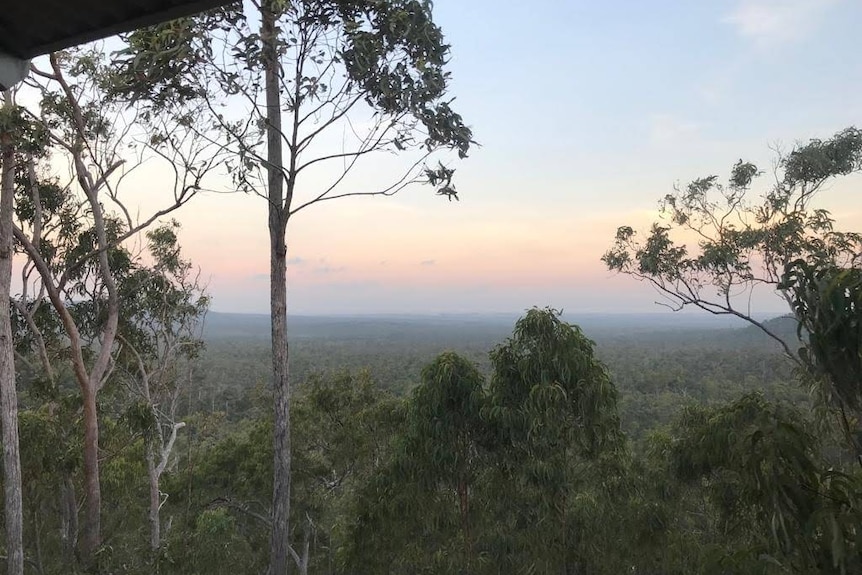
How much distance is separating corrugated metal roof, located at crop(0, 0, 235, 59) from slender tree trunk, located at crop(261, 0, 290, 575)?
3492 mm

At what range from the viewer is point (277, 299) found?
5.44m

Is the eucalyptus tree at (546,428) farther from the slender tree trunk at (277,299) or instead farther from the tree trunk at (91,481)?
the tree trunk at (91,481)

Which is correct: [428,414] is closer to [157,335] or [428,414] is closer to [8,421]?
[8,421]

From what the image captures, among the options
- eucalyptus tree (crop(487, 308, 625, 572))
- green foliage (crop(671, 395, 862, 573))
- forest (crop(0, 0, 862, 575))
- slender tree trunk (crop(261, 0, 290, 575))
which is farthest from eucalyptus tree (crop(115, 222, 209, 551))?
green foliage (crop(671, 395, 862, 573))

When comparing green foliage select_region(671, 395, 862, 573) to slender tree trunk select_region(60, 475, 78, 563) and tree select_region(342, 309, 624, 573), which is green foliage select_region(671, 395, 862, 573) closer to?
tree select_region(342, 309, 624, 573)

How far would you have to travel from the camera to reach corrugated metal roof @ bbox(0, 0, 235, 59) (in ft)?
5.68

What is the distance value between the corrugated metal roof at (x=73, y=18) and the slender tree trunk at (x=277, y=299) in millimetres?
3492

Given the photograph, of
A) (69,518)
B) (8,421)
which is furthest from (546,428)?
(69,518)

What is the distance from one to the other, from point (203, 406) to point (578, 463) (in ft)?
79.9

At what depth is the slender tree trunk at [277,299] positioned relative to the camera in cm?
525

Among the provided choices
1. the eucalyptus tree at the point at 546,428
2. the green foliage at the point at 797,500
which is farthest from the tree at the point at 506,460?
the green foliage at the point at 797,500

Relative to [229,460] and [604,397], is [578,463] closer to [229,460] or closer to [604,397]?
[604,397]

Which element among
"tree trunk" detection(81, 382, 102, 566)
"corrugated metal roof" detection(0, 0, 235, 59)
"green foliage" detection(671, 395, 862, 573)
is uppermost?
"corrugated metal roof" detection(0, 0, 235, 59)

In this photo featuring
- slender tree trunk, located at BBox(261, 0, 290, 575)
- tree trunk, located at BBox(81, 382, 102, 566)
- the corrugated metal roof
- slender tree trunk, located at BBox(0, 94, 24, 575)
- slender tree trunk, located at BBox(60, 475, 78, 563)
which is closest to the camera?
the corrugated metal roof
